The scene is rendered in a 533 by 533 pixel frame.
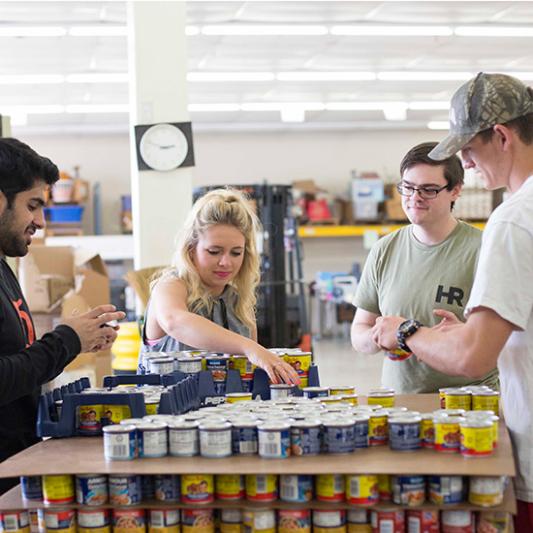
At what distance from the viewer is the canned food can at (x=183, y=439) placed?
226 centimetres

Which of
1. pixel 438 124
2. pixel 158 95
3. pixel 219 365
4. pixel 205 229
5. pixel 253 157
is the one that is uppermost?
pixel 438 124

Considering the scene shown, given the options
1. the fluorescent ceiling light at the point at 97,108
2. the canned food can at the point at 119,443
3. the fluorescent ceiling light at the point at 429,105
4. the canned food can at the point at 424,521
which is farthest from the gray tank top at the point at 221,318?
the fluorescent ceiling light at the point at 429,105

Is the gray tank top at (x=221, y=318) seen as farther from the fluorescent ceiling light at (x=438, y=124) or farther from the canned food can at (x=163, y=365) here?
the fluorescent ceiling light at (x=438, y=124)

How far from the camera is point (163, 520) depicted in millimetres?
2172

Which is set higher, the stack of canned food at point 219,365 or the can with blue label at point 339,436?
the stack of canned food at point 219,365

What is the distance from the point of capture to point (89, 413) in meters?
2.61

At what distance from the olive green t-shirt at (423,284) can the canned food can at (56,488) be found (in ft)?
5.11

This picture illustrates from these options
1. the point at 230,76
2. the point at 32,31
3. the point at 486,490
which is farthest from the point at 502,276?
the point at 230,76

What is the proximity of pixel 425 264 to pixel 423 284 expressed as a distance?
0.08 meters

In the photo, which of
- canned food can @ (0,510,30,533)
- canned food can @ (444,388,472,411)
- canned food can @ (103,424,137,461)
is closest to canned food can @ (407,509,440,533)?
canned food can @ (444,388,472,411)

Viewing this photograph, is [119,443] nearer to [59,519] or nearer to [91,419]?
[59,519]

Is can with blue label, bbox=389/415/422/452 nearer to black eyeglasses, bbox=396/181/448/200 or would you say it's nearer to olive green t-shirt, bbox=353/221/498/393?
olive green t-shirt, bbox=353/221/498/393

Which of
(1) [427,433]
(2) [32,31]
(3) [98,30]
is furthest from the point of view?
(2) [32,31]

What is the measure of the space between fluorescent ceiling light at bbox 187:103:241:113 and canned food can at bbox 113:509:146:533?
13.9m
